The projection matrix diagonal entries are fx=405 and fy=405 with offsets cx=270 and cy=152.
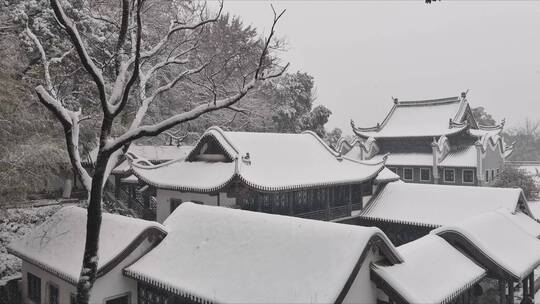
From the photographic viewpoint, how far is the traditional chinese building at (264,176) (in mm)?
17547

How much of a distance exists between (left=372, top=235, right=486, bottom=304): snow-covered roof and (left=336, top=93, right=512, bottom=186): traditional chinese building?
82.9ft

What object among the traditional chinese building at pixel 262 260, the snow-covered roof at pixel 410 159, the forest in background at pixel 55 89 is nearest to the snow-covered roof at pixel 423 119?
the snow-covered roof at pixel 410 159

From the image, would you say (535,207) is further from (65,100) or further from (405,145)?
(65,100)

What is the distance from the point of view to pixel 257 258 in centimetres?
1009

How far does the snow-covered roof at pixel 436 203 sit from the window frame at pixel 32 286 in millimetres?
14865

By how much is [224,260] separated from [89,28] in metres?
15.3

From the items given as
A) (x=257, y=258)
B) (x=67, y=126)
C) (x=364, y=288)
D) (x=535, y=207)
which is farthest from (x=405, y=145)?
(x=67, y=126)

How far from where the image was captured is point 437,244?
39.4 feet

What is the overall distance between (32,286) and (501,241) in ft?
53.8

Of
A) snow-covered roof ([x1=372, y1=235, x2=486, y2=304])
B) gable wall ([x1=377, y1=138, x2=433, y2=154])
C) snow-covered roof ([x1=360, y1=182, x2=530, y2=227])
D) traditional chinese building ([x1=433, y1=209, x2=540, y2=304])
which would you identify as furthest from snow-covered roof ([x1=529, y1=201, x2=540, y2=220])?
snow-covered roof ([x1=372, y1=235, x2=486, y2=304])

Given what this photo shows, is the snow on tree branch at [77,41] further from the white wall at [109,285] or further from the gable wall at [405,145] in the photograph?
the gable wall at [405,145]

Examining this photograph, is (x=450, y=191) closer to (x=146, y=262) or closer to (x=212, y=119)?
(x=146, y=262)

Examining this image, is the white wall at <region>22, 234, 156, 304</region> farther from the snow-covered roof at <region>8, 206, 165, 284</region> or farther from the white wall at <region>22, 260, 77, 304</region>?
the snow-covered roof at <region>8, 206, 165, 284</region>

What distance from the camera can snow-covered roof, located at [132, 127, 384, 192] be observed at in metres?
17.5
